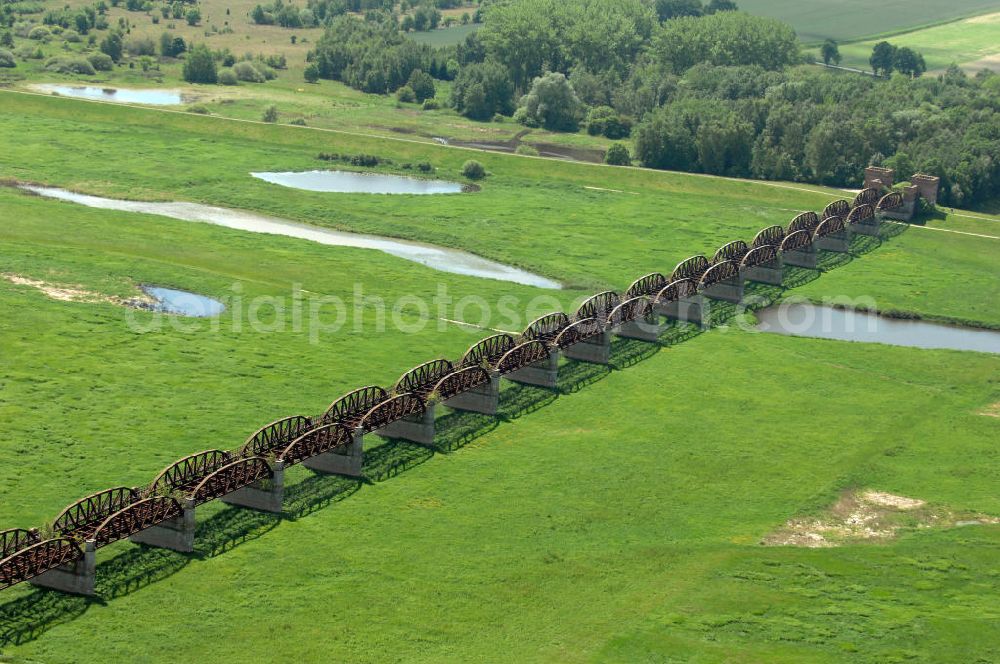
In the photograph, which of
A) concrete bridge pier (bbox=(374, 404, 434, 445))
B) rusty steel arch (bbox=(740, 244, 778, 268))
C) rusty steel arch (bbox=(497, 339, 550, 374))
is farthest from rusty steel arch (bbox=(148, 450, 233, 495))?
rusty steel arch (bbox=(740, 244, 778, 268))

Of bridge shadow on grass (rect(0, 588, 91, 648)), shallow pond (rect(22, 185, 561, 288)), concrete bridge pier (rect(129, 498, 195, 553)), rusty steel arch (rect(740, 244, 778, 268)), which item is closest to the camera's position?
bridge shadow on grass (rect(0, 588, 91, 648))

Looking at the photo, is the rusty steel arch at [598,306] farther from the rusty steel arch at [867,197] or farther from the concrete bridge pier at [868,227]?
the rusty steel arch at [867,197]

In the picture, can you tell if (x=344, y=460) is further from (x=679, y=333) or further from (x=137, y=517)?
(x=679, y=333)

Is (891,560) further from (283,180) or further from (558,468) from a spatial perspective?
(283,180)

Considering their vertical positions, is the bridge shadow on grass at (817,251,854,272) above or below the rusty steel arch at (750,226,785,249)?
below

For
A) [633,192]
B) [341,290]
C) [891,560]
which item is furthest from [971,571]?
[633,192]

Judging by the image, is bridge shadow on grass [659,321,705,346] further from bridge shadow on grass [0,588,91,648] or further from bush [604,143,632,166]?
bush [604,143,632,166]

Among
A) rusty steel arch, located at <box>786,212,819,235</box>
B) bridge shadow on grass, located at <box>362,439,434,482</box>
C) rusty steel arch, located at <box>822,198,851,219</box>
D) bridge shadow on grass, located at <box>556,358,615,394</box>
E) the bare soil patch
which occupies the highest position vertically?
rusty steel arch, located at <box>822,198,851,219</box>

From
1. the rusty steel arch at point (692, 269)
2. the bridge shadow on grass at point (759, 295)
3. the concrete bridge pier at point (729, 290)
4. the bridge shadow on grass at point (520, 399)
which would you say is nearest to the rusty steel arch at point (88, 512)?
the bridge shadow on grass at point (520, 399)
